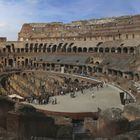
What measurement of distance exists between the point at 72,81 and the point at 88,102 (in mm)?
21387

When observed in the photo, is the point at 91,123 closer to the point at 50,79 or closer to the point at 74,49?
the point at 50,79

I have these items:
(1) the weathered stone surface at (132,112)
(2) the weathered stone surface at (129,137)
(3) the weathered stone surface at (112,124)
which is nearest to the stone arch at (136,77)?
(1) the weathered stone surface at (132,112)

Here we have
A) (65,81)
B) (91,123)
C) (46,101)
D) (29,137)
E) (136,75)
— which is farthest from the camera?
(65,81)

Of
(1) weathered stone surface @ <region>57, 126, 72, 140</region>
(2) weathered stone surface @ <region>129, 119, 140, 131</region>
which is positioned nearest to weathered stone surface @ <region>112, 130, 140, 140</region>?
(2) weathered stone surface @ <region>129, 119, 140, 131</region>

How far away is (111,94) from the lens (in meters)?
37.6

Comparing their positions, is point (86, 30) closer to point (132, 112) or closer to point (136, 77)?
point (136, 77)

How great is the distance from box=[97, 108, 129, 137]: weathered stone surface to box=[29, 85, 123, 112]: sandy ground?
13.8 metres

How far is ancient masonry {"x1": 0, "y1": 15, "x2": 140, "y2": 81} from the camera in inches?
2270

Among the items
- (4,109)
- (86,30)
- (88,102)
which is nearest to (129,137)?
(4,109)

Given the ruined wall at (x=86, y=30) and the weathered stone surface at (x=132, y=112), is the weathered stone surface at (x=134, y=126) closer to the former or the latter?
the weathered stone surface at (x=132, y=112)

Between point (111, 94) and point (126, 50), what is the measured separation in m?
25.3

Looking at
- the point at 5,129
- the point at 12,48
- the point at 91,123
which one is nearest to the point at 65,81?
the point at 12,48

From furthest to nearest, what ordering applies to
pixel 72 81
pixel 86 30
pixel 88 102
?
pixel 86 30 → pixel 72 81 → pixel 88 102

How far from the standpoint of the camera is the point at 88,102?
3319 centimetres
